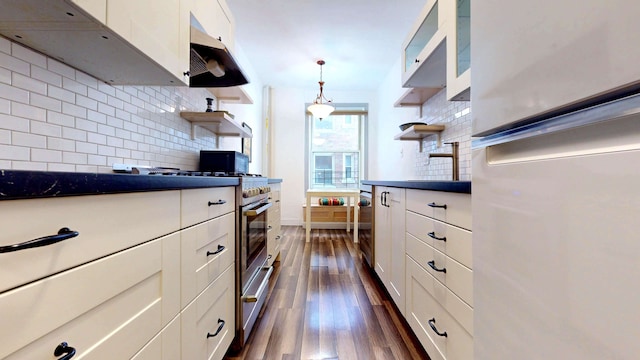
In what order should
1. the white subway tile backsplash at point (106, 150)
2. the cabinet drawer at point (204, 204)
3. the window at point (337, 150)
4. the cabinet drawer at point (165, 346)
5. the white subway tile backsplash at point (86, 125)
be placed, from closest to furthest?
the cabinet drawer at point (165, 346) < the cabinet drawer at point (204, 204) < the white subway tile backsplash at point (86, 125) < the white subway tile backsplash at point (106, 150) < the window at point (337, 150)

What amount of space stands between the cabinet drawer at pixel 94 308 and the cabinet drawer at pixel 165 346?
2cm

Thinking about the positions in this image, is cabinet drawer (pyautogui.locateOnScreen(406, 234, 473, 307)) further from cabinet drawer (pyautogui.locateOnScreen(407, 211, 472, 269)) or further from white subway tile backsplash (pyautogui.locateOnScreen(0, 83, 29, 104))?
white subway tile backsplash (pyautogui.locateOnScreen(0, 83, 29, 104))

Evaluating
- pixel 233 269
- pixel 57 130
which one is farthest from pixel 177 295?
pixel 57 130

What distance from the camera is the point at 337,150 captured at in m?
5.02

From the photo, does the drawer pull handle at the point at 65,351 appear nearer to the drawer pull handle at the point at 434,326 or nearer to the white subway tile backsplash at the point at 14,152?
the white subway tile backsplash at the point at 14,152

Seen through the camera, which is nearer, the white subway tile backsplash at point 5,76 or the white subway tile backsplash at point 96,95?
the white subway tile backsplash at point 5,76

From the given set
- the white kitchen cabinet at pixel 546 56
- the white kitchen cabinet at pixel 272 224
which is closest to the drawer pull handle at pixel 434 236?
the white kitchen cabinet at pixel 546 56

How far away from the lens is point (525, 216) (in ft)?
1.68

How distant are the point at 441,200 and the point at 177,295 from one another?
1058 mm

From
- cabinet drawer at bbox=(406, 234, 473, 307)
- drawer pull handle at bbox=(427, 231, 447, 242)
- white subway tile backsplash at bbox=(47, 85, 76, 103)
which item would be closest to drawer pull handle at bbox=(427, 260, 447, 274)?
cabinet drawer at bbox=(406, 234, 473, 307)

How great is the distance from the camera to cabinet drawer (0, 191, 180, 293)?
38 cm

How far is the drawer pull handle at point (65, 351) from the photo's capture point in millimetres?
443

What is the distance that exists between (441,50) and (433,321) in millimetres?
1585

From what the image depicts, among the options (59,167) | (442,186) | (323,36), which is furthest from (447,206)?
(323,36)
